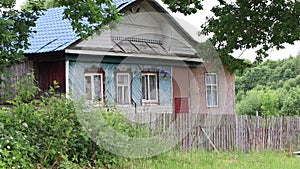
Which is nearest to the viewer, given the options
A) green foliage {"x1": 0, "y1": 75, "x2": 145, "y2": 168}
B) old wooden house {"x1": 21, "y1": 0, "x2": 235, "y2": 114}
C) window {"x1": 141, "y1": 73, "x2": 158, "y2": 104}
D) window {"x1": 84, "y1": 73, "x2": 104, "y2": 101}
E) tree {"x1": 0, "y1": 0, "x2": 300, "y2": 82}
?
green foliage {"x1": 0, "y1": 75, "x2": 145, "y2": 168}

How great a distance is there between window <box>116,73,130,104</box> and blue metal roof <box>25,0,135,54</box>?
8.59ft

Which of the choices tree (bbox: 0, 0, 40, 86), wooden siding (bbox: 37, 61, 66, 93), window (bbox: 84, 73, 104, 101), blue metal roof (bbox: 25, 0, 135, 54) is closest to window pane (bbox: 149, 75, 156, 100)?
window (bbox: 84, 73, 104, 101)

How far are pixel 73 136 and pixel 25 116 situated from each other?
97 centimetres

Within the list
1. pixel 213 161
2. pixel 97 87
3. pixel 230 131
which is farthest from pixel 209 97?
pixel 213 161

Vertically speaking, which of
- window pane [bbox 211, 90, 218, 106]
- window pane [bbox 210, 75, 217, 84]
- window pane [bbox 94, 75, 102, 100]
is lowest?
window pane [bbox 211, 90, 218, 106]

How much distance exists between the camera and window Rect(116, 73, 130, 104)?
18797mm

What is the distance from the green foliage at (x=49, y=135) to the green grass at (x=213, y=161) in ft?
2.60

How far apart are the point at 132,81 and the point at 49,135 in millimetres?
10108

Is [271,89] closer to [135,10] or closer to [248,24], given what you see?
[135,10]

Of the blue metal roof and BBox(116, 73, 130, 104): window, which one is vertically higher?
the blue metal roof

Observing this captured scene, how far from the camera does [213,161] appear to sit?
11523 millimetres

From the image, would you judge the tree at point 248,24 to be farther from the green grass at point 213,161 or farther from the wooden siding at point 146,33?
the green grass at point 213,161

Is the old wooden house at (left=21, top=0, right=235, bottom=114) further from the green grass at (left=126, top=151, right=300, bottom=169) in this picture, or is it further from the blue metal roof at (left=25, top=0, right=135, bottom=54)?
the green grass at (left=126, top=151, right=300, bottom=169)

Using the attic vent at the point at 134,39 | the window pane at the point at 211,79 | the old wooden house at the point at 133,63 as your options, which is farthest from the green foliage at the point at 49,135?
the window pane at the point at 211,79
